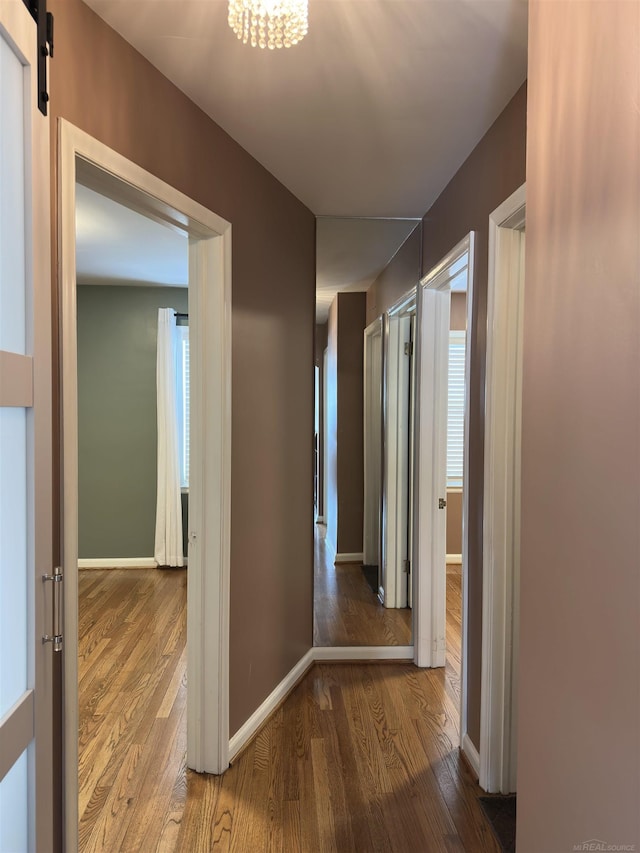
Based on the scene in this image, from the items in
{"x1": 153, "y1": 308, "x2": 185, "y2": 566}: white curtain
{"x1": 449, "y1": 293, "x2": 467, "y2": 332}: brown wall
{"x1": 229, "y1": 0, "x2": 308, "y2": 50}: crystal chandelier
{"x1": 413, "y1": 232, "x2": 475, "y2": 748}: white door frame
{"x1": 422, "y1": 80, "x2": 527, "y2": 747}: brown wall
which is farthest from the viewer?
{"x1": 449, "y1": 293, "x2": 467, "y2": 332}: brown wall

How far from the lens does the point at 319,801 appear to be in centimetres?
207

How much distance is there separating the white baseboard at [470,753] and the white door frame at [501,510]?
62 millimetres

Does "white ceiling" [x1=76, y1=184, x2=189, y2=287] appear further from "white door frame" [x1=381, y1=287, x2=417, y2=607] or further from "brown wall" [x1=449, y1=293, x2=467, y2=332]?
"brown wall" [x1=449, y1=293, x2=467, y2=332]

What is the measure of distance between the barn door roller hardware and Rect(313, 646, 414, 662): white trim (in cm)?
287

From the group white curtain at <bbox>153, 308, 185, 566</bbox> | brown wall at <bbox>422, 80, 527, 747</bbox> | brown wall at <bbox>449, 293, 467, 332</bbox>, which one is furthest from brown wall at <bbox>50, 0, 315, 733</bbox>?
brown wall at <bbox>449, 293, 467, 332</bbox>

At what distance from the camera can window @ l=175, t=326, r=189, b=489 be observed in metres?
5.19

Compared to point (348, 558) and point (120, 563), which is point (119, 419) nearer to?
point (120, 563)

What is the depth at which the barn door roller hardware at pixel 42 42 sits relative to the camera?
1.11m

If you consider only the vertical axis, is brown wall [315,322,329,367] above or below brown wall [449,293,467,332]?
below

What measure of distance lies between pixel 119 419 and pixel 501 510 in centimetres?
392

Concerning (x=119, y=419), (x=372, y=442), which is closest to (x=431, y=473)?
(x=372, y=442)

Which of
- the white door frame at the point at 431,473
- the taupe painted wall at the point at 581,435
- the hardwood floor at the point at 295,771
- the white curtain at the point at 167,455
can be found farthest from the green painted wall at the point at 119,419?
the taupe painted wall at the point at 581,435

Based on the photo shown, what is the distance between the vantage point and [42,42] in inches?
44.2

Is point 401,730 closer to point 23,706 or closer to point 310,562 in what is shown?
point 310,562
